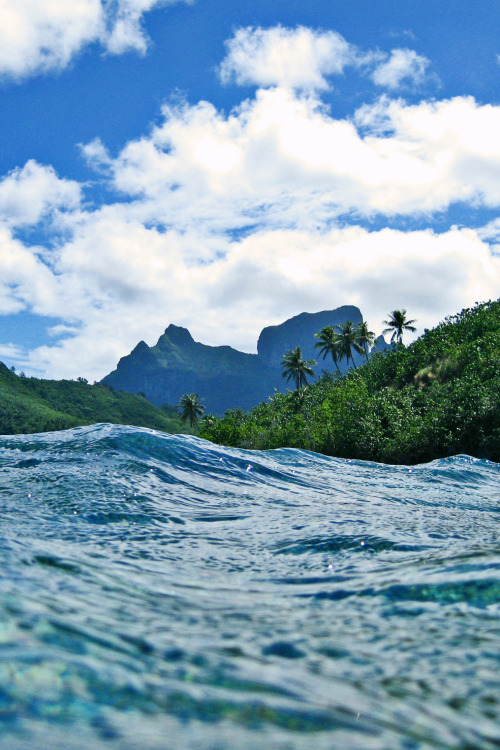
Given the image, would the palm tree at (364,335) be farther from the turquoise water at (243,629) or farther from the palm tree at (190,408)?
the turquoise water at (243,629)

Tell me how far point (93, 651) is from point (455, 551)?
3304 mm

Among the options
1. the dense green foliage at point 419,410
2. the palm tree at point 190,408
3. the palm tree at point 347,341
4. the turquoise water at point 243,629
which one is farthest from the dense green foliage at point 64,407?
the turquoise water at point 243,629

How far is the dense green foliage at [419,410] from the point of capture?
25.4 meters

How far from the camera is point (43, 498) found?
661 cm

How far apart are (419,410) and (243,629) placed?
1127 inches

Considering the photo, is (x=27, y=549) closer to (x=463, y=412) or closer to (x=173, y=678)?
(x=173, y=678)

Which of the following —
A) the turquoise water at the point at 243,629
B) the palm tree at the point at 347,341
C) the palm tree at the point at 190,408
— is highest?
the palm tree at the point at 347,341

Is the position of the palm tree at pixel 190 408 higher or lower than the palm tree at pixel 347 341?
lower

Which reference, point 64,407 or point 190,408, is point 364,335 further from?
point 64,407

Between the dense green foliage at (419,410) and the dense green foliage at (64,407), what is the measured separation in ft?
214

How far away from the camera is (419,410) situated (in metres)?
29.4

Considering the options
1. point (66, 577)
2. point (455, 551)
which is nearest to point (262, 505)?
point (455, 551)

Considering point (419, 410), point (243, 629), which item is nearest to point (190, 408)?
point (419, 410)

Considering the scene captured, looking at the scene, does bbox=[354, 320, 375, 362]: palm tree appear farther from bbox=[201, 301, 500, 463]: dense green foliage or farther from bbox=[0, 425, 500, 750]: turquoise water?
bbox=[0, 425, 500, 750]: turquoise water
